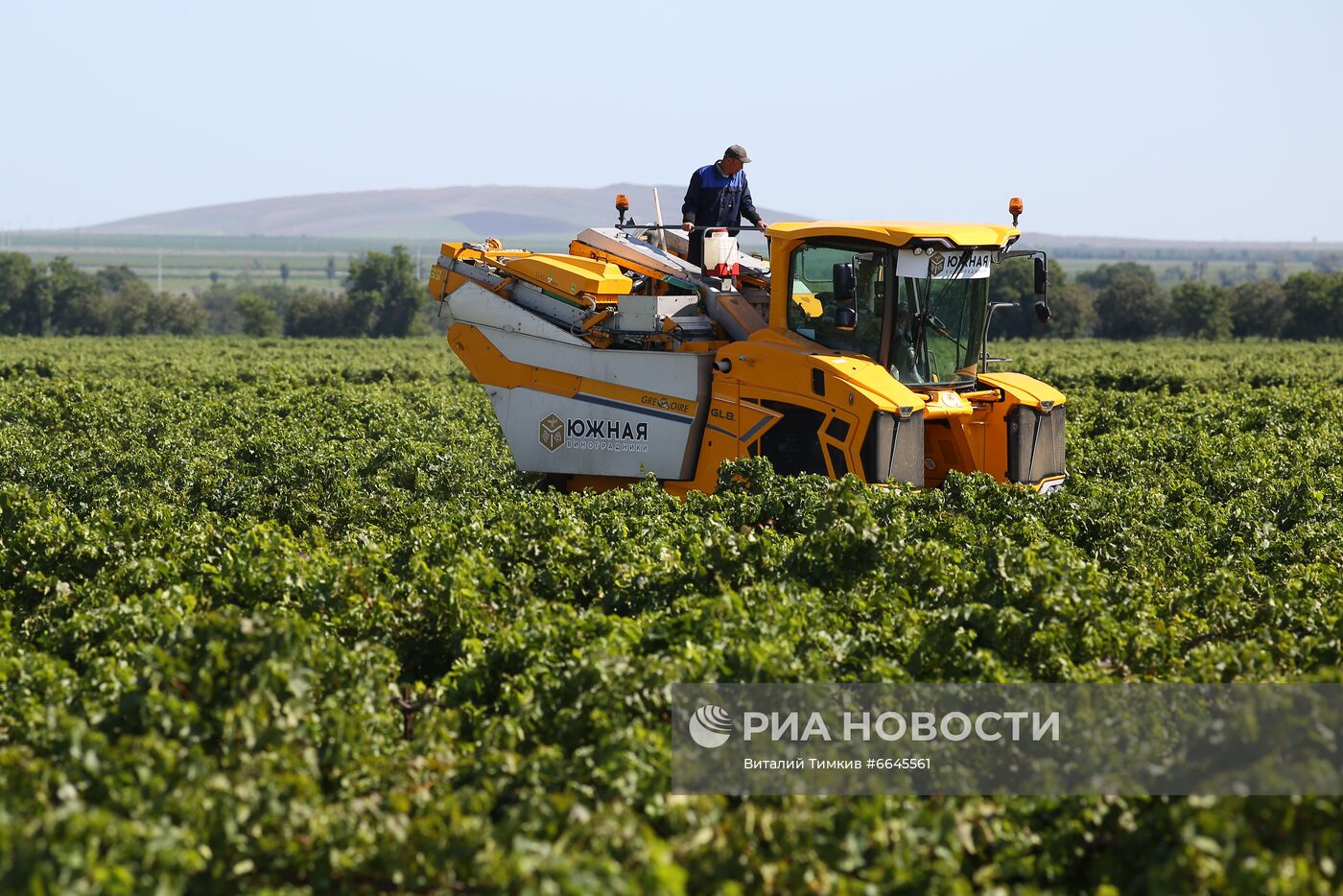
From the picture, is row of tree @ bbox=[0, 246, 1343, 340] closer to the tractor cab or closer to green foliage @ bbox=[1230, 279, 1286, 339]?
green foliage @ bbox=[1230, 279, 1286, 339]

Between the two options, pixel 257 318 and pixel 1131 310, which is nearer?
pixel 1131 310

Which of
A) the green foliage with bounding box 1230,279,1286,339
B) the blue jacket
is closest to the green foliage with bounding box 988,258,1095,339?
the green foliage with bounding box 1230,279,1286,339

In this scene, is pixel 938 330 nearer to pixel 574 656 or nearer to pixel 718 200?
pixel 718 200

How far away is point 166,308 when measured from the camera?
85.1 meters

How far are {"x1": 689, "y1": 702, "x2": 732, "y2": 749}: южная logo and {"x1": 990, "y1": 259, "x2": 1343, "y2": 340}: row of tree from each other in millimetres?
66733

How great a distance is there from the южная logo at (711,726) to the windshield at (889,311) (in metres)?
5.74

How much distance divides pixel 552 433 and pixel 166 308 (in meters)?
77.8

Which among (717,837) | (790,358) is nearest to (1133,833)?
(717,837)

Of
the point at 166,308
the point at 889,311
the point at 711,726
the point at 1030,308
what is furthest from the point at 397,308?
the point at 711,726

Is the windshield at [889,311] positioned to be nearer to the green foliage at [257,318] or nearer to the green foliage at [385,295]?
the green foliage at [385,295]

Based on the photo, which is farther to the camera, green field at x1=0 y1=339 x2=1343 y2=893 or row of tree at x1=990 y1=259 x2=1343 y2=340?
row of tree at x1=990 y1=259 x2=1343 y2=340

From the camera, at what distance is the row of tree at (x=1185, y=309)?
233 ft

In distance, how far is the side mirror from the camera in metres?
11.1

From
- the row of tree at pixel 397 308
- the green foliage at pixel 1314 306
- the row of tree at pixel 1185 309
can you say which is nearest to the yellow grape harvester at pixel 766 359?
the row of tree at pixel 1185 309
